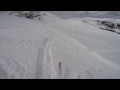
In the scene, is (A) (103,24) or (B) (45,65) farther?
(A) (103,24)

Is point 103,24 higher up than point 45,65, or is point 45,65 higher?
point 45,65

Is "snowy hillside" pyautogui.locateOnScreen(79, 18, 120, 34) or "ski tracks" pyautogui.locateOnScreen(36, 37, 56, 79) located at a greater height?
"ski tracks" pyautogui.locateOnScreen(36, 37, 56, 79)

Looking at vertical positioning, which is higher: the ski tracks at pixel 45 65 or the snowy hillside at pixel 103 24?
the ski tracks at pixel 45 65

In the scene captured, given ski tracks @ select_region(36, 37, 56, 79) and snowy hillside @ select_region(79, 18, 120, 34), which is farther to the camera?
snowy hillside @ select_region(79, 18, 120, 34)

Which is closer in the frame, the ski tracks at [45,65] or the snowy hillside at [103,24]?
the ski tracks at [45,65]

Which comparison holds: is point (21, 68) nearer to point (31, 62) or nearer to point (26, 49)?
point (31, 62)
